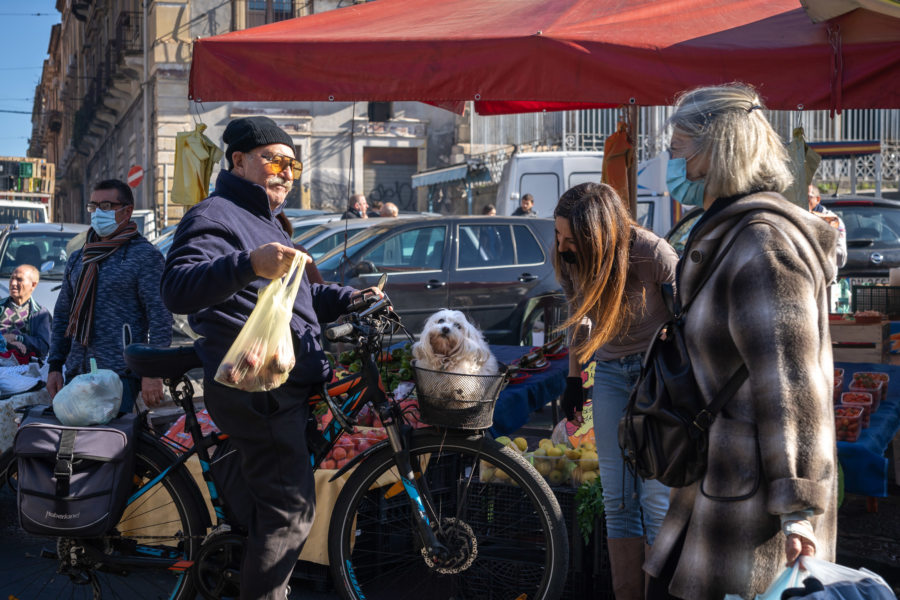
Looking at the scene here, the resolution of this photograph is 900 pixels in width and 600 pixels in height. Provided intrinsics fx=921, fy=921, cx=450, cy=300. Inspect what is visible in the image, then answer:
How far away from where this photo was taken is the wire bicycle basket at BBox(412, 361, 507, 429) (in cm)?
336

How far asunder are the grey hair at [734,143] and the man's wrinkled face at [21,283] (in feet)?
20.3

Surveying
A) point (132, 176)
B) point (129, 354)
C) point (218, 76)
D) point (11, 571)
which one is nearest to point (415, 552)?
point (129, 354)

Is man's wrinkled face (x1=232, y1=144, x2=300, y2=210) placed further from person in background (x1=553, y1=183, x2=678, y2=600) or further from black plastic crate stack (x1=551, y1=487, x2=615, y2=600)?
black plastic crate stack (x1=551, y1=487, x2=615, y2=600)

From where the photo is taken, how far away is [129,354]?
3553 millimetres

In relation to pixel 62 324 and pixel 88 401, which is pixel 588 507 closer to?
pixel 88 401

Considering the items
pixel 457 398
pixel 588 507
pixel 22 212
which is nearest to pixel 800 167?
pixel 588 507

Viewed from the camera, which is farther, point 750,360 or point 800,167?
point 800,167

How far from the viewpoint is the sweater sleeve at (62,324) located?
4688mm

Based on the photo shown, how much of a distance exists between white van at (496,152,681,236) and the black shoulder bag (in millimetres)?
13378

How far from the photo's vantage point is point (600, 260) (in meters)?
3.37

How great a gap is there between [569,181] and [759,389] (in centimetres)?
1463

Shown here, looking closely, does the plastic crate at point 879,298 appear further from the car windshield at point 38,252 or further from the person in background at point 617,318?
the car windshield at point 38,252

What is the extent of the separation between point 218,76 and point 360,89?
79 centimetres

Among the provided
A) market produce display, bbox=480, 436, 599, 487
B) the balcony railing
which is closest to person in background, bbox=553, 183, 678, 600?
market produce display, bbox=480, 436, 599, 487
